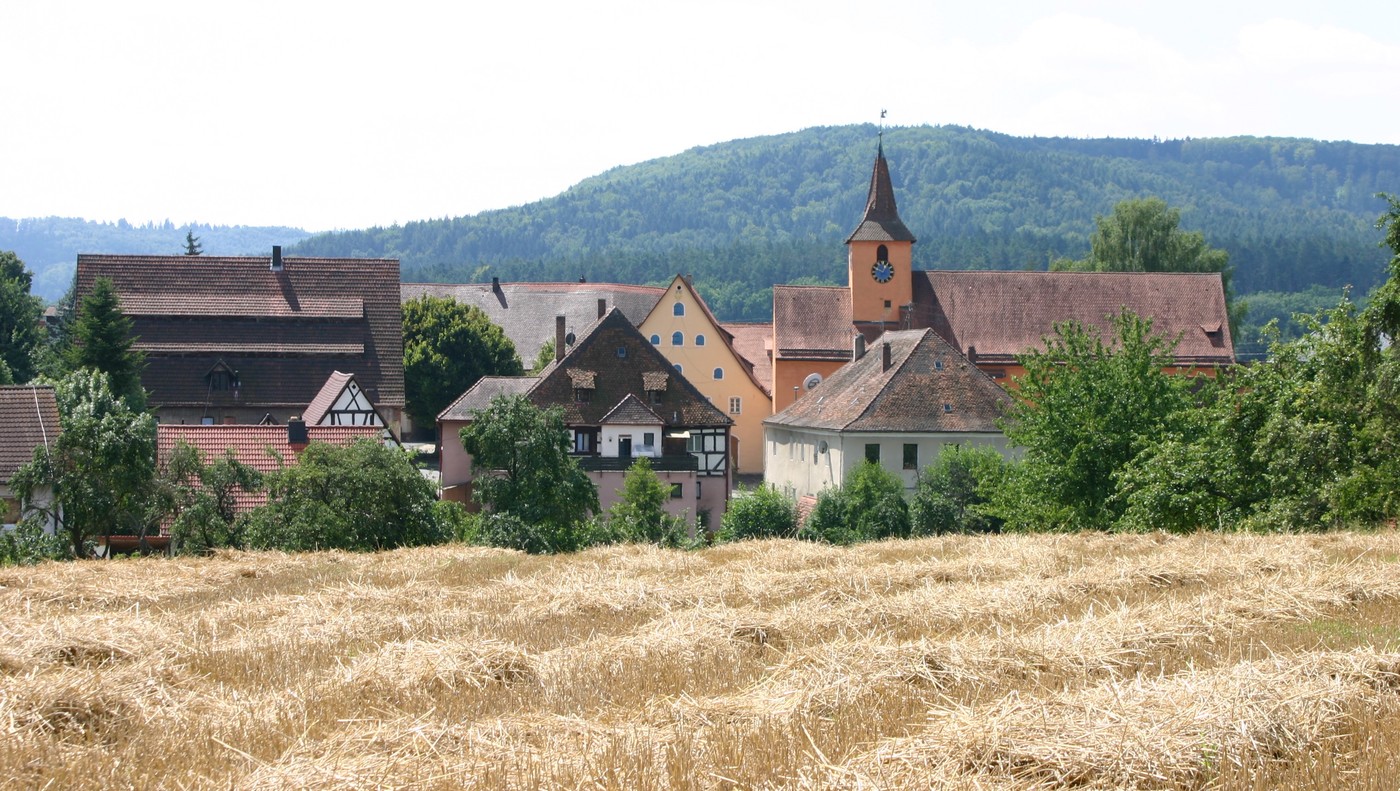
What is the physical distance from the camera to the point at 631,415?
5216cm

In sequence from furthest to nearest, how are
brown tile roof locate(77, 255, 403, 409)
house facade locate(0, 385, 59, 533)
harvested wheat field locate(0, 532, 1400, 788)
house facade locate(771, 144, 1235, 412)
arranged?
house facade locate(771, 144, 1235, 412) → brown tile roof locate(77, 255, 403, 409) → house facade locate(0, 385, 59, 533) → harvested wheat field locate(0, 532, 1400, 788)

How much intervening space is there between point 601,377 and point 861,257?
80.0 ft

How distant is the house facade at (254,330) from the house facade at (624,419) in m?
8.53

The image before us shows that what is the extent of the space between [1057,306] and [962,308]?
15.8ft

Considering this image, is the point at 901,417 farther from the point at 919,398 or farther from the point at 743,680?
the point at 743,680

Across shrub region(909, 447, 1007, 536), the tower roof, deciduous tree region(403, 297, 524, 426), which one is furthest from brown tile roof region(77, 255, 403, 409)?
shrub region(909, 447, 1007, 536)

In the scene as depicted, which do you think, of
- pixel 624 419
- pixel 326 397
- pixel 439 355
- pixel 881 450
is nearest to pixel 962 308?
pixel 881 450

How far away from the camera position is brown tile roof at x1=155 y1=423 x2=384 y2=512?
3778cm

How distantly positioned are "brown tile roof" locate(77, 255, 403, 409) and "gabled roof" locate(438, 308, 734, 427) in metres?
7.56

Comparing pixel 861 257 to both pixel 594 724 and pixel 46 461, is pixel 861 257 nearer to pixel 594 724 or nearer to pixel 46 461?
pixel 46 461

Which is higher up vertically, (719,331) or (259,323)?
(259,323)

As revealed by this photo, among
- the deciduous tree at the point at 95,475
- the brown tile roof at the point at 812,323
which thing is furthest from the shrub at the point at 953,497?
the brown tile roof at the point at 812,323

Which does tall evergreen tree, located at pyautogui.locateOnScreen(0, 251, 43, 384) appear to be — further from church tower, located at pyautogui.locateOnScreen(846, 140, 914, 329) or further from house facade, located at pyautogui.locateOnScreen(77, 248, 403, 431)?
church tower, located at pyautogui.locateOnScreen(846, 140, 914, 329)

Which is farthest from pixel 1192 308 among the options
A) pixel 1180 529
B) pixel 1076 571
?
pixel 1076 571
